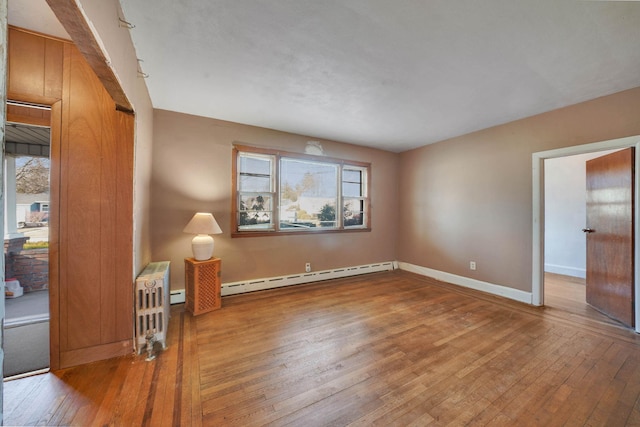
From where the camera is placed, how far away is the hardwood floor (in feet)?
4.78

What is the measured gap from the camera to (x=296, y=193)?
→ 13.3 ft

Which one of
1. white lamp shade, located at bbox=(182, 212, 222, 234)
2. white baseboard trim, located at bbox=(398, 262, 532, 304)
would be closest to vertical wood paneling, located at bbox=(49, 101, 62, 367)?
white lamp shade, located at bbox=(182, 212, 222, 234)

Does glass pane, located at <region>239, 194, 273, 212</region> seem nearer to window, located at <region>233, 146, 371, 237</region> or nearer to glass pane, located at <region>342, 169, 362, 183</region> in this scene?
window, located at <region>233, 146, 371, 237</region>

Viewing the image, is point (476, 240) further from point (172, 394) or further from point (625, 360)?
point (172, 394)

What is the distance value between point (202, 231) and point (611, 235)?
4.80 meters

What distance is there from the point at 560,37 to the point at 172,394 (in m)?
3.74

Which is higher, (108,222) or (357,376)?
(108,222)

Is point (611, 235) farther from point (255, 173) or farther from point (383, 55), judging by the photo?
point (255, 173)

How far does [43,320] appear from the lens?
8.10ft

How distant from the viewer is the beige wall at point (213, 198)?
10.2ft

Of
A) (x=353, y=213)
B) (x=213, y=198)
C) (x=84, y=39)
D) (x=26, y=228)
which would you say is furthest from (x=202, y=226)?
(x=353, y=213)

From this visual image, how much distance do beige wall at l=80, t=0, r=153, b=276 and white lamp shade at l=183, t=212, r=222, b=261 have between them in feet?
1.55

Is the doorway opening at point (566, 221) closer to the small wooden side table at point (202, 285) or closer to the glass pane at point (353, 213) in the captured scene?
the glass pane at point (353, 213)

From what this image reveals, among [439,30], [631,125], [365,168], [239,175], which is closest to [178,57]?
[239,175]
